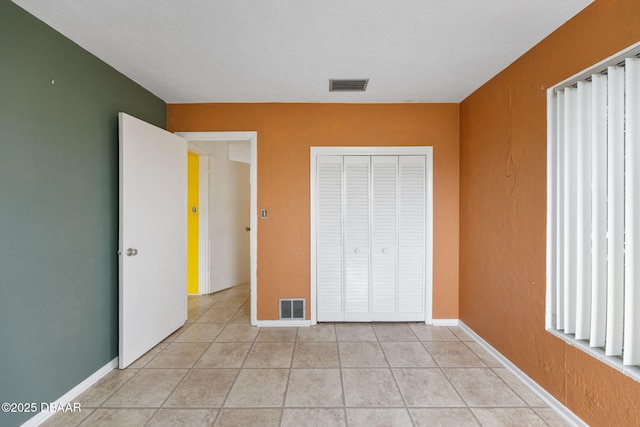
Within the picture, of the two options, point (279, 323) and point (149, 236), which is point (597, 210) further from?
point (149, 236)

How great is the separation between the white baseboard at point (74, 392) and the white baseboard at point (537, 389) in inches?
121

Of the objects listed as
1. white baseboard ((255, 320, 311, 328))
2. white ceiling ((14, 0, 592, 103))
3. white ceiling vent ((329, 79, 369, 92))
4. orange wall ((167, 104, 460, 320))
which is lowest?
white baseboard ((255, 320, 311, 328))

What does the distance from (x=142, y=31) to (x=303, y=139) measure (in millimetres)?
1622

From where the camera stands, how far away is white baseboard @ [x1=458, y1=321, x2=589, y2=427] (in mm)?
1688

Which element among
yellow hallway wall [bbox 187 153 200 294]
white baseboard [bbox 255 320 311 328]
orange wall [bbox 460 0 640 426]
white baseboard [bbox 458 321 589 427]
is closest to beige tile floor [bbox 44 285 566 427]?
white baseboard [bbox 458 321 589 427]

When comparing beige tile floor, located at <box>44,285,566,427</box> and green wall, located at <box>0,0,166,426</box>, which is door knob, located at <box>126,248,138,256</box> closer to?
green wall, located at <box>0,0,166,426</box>

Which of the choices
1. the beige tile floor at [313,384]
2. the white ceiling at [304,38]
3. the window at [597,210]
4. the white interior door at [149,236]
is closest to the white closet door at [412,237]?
the beige tile floor at [313,384]

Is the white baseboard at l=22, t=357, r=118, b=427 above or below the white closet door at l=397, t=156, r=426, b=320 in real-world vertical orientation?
below

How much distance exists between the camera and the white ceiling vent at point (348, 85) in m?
2.60

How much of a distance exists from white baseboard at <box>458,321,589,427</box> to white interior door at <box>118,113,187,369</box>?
2940 mm

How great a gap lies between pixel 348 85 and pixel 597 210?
202 cm

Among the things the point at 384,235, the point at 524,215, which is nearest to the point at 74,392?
the point at 384,235

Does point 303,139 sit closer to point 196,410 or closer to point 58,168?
point 58,168

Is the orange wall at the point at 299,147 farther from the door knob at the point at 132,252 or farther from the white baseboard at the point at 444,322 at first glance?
the door knob at the point at 132,252
